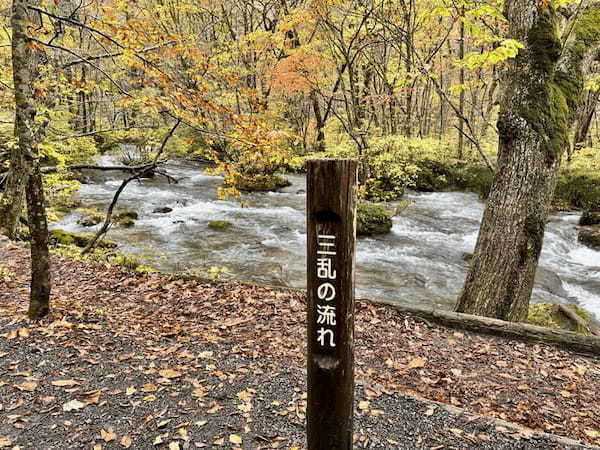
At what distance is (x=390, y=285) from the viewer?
932 cm

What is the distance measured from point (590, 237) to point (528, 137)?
9.69m

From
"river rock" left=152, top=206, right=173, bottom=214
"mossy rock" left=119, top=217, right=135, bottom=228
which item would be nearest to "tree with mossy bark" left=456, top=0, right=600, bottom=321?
"mossy rock" left=119, top=217, right=135, bottom=228

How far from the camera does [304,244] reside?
39.5 feet

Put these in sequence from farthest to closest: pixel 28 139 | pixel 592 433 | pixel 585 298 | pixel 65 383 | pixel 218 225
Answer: pixel 218 225, pixel 585 298, pixel 28 139, pixel 65 383, pixel 592 433

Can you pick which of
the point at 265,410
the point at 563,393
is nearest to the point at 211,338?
the point at 265,410

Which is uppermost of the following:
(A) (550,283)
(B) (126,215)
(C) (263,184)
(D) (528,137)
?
(D) (528,137)

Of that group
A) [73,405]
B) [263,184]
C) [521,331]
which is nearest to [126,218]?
[263,184]

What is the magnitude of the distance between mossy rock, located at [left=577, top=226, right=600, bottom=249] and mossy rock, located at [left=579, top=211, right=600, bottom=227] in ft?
1.96

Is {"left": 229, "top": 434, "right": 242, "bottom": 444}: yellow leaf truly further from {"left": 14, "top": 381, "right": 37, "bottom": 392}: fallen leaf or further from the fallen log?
the fallen log

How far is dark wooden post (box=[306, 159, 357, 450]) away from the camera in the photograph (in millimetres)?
2053

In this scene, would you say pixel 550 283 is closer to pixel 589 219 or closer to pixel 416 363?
pixel 589 219

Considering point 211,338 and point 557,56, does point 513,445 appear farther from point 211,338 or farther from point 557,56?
point 557,56

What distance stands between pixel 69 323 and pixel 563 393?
223 inches

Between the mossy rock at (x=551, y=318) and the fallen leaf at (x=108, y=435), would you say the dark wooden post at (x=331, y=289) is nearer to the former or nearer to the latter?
the fallen leaf at (x=108, y=435)
